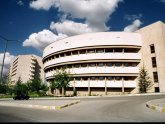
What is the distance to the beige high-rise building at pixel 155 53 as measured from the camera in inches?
1464

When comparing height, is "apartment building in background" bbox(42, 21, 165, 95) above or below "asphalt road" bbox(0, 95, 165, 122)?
above

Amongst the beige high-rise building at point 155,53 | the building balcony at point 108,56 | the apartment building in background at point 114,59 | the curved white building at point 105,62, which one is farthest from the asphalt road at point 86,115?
the building balcony at point 108,56

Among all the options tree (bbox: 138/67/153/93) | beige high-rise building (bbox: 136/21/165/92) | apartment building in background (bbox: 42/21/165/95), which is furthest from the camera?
apartment building in background (bbox: 42/21/165/95)

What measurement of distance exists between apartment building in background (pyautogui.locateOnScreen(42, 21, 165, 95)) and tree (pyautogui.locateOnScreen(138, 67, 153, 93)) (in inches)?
31.9

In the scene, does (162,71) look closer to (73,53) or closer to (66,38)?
(73,53)

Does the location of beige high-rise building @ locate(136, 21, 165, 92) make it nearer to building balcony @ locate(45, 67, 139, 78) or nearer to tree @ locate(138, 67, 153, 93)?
tree @ locate(138, 67, 153, 93)

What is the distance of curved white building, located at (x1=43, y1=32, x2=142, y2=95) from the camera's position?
41.6m

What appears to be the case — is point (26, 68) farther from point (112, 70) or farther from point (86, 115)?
point (86, 115)

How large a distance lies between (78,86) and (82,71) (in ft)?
12.8

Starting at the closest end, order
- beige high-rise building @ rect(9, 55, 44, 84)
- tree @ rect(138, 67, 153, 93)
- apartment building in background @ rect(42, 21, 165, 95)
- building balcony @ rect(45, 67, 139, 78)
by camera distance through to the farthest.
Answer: tree @ rect(138, 67, 153, 93) < apartment building in background @ rect(42, 21, 165, 95) < building balcony @ rect(45, 67, 139, 78) < beige high-rise building @ rect(9, 55, 44, 84)

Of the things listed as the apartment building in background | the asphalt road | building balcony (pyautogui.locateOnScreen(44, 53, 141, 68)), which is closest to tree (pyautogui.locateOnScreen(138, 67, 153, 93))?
the apartment building in background

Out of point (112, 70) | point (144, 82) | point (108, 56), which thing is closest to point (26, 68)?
point (108, 56)

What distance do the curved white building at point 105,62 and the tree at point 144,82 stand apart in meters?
2.03

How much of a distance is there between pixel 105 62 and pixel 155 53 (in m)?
11.0
